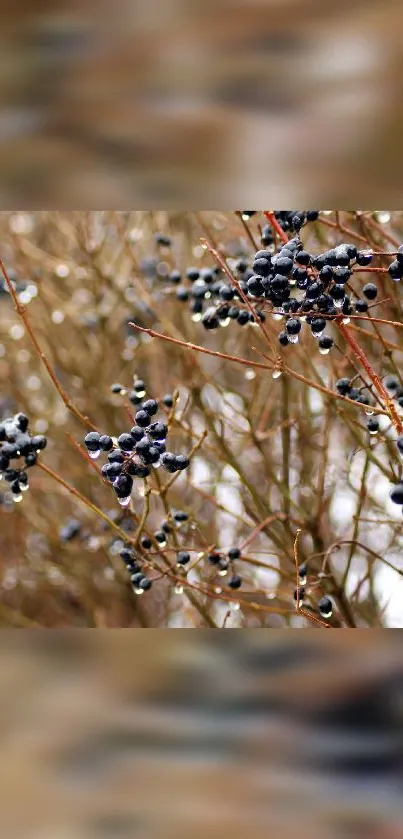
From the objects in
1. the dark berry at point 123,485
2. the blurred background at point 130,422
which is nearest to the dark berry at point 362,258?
the dark berry at point 123,485

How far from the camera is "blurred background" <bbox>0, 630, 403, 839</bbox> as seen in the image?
0.58m

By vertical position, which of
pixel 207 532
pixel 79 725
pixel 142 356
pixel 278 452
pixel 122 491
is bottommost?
pixel 79 725

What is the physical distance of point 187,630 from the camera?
614mm

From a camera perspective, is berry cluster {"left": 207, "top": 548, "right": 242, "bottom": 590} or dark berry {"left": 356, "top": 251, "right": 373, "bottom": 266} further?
berry cluster {"left": 207, "top": 548, "right": 242, "bottom": 590}

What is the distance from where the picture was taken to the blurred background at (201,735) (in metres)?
0.58

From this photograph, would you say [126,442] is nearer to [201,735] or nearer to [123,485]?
[123,485]

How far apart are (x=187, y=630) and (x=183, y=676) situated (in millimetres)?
36

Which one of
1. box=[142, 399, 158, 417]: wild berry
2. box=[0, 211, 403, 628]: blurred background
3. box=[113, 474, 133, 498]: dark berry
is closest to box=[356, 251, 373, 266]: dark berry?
box=[142, 399, 158, 417]: wild berry

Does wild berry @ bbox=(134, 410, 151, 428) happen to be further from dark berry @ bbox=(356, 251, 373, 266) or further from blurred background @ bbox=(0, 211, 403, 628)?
blurred background @ bbox=(0, 211, 403, 628)
